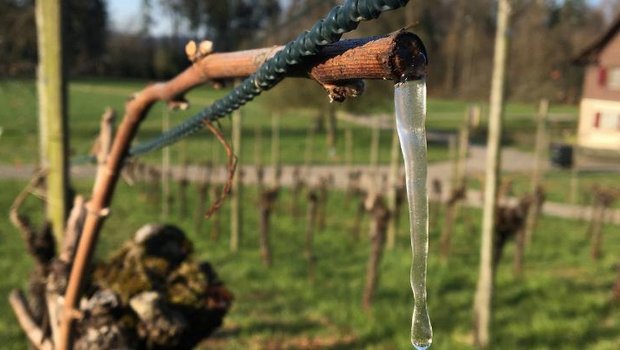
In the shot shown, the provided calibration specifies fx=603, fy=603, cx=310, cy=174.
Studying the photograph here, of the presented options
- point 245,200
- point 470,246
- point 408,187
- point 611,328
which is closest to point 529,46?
point 470,246

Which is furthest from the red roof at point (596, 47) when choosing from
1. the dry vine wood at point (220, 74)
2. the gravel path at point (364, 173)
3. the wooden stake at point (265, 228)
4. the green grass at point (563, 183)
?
the green grass at point (563, 183)

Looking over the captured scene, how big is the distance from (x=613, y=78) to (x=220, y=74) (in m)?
4.60

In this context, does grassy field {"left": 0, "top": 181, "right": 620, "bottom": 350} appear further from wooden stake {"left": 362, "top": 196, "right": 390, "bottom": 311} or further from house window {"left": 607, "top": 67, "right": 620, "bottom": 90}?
house window {"left": 607, "top": 67, "right": 620, "bottom": 90}

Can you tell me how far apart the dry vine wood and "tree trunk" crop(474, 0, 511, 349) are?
3.83 m

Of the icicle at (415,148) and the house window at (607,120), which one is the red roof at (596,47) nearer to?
the house window at (607,120)

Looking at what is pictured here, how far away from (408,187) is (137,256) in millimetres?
1347

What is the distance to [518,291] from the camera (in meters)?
6.54

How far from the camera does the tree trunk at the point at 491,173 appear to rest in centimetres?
464

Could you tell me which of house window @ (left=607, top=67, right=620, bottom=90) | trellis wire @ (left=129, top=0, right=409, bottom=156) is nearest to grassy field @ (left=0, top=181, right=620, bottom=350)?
house window @ (left=607, top=67, right=620, bottom=90)

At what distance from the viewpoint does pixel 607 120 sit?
19.3 ft

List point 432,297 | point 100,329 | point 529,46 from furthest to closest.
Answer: point 529,46
point 432,297
point 100,329

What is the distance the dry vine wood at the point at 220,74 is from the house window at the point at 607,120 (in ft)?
14.6

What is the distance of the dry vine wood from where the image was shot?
721 mm

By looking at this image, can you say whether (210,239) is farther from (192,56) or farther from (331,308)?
(192,56)
